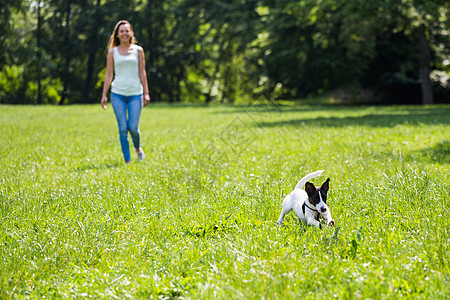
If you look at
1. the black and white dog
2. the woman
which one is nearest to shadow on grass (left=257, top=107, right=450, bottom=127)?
the woman

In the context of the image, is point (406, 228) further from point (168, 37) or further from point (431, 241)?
point (168, 37)

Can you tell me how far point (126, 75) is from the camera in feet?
27.7

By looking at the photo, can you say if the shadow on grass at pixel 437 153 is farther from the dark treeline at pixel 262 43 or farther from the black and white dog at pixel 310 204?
the dark treeline at pixel 262 43

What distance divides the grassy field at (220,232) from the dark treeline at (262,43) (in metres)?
16.5

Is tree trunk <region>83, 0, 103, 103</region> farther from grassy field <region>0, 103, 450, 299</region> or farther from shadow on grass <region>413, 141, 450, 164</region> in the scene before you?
shadow on grass <region>413, 141, 450, 164</region>

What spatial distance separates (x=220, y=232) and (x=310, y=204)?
0.83m

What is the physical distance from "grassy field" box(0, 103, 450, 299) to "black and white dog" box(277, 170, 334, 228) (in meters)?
0.11

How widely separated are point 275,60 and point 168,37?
615 inches

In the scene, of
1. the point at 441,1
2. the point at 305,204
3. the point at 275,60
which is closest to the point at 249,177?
the point at 305,204

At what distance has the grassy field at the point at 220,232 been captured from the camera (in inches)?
121

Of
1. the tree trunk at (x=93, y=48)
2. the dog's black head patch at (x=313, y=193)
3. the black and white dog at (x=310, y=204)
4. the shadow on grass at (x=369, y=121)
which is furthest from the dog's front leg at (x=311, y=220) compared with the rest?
the tree trunk at (x=93, y=48)

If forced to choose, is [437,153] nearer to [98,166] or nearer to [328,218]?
[328,218]

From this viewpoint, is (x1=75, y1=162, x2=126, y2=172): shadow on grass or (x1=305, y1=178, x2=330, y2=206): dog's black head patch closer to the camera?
(x1=305, y1=178, x2=330, y2=206): dog's black head patch

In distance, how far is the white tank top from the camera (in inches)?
331
